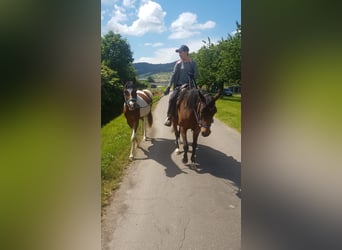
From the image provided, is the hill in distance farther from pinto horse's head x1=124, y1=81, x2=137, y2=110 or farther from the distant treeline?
pinto horse's head x1=124, y1=81, x2=137, y2=110

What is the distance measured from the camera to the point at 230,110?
43.6 inches

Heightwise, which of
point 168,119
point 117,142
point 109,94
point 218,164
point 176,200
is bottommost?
point 176,200

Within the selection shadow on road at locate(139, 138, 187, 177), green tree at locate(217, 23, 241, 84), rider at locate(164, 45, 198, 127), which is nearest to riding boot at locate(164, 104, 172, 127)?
rider at locate(164, 45, 198, 127)

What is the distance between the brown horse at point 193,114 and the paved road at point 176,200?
0.05 meters

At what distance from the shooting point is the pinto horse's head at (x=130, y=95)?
1.21 meters

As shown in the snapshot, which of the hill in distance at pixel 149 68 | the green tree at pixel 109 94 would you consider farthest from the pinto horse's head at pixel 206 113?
the green tree at pixel 109 94

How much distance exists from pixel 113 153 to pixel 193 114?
606 mm

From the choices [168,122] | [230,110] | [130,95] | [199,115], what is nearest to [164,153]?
[168,122]

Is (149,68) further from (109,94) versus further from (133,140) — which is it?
(133,140)

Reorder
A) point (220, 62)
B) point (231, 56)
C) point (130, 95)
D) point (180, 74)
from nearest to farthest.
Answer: point (231, 56) < point (220, 62) < point (130, 95) < point (180, 74)

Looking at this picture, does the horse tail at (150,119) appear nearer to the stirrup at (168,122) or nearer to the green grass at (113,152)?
the stirrup at (168,122)

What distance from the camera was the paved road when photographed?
105 centimetres

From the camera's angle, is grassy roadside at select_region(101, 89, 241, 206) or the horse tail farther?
the horse tail
